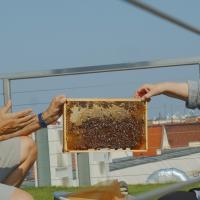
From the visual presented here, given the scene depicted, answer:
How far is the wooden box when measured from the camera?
11.1 feet

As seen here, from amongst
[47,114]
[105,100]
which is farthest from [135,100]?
[47,114]

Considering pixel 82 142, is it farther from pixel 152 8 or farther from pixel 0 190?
pixel 152 8

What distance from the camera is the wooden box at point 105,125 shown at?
3.37 metres

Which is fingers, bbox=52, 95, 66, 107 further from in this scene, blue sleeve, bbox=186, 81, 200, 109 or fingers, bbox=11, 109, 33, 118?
blue sleeve, bbox=186, 81, 200, 109

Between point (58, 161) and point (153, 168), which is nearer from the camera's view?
point (58, 161)

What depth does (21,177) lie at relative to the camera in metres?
3.62

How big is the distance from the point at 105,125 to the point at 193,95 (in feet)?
1.45

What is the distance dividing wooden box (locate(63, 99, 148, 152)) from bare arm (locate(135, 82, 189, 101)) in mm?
62

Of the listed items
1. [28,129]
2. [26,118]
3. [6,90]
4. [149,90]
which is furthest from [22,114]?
[6,90]

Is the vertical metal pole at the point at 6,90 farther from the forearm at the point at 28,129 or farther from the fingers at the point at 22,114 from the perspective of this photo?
the fingers at the point at 22,114

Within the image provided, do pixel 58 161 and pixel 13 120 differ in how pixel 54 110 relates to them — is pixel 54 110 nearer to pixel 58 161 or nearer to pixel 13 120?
pixel 13 120

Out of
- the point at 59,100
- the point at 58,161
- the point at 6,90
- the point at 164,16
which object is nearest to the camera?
the point at 164,16

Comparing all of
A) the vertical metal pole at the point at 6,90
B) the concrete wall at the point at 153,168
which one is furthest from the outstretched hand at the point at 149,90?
the concrete wall at the point at 153,168

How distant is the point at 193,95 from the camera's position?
3.45 m
